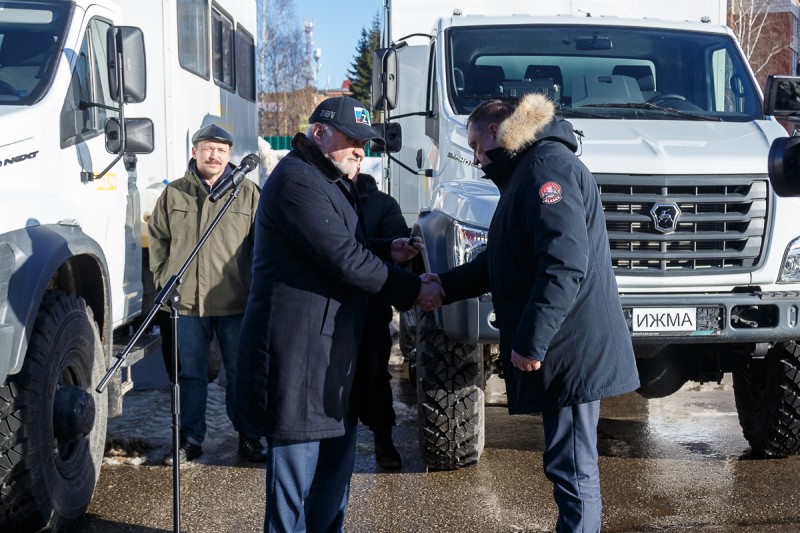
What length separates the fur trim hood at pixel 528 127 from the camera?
13.4ft

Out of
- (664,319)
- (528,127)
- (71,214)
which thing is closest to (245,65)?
(71,214)

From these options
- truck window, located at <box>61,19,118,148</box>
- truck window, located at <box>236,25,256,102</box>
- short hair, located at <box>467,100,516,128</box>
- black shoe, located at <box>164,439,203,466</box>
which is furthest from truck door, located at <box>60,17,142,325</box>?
truck window, located at <box>236,25,256,102</box>

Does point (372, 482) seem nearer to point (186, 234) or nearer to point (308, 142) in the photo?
point (186, 234)

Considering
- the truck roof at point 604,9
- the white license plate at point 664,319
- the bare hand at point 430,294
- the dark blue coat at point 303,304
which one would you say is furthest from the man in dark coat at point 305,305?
the truck roof at point 604,9

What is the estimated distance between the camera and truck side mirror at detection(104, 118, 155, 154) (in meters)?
5.70

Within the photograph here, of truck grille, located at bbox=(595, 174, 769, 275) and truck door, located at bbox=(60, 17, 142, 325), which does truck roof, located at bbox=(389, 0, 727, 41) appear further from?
truck door, located at bbox=(60, 17, 142, 325)

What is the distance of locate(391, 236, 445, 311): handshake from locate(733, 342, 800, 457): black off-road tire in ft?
7.77

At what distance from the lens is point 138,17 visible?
22.9 feet

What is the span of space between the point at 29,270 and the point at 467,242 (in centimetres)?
204

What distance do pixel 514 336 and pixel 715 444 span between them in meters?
3.04

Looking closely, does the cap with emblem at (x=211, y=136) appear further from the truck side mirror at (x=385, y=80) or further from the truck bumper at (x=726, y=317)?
the truck bumper at (x=726, y=317)

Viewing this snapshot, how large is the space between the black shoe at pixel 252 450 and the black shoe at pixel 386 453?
0.65 meters

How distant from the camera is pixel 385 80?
21.9 ft

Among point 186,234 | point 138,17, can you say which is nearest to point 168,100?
point 138,17
